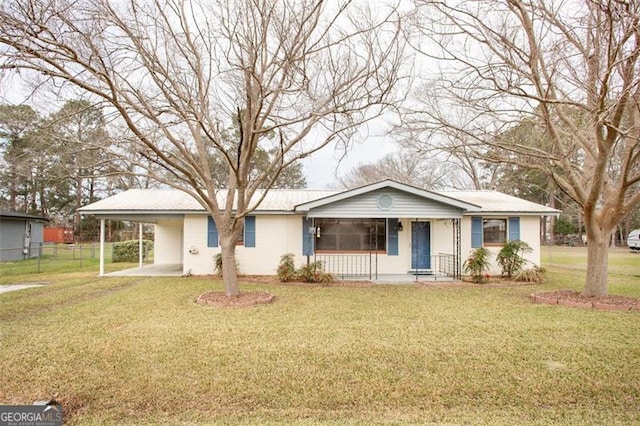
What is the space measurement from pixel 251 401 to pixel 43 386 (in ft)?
7.84

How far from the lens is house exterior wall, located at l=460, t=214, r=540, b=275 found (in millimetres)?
13477

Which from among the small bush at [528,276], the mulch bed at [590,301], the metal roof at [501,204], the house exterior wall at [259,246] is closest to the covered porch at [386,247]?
the house exterior wall at [259,246]

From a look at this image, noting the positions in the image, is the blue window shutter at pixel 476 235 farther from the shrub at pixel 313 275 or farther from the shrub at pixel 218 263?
the shrub at pixel 218 263

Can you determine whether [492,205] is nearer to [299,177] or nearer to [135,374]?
[135,374]

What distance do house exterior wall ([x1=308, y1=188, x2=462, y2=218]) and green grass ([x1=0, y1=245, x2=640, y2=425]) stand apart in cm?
423

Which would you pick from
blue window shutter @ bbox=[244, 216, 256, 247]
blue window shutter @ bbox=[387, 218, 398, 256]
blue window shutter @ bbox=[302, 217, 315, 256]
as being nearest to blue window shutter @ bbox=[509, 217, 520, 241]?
blue window shutter @ bbox=[387, 218, 398, 256]

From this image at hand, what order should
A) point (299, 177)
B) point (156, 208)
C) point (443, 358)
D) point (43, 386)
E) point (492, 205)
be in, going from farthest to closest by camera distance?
point (299, 177) → point (492, 205) → point (156, 208) → point (443, 358) → point (43, 386)

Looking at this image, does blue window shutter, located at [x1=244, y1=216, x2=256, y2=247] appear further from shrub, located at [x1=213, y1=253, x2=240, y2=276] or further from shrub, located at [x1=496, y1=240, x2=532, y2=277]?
shrub, located at [x1=496, y1=240, x2=532, y2=277]

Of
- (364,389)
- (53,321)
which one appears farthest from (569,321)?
(53,321)

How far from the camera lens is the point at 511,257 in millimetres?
12766

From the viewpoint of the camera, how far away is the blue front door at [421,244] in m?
13.6

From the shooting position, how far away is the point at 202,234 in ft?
43.1

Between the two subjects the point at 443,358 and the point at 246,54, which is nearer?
the point at 443,358

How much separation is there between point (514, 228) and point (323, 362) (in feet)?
37.0
